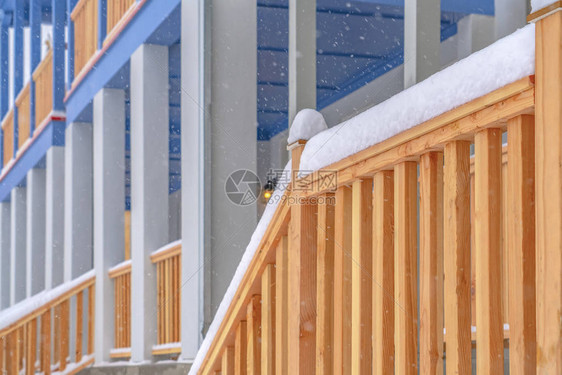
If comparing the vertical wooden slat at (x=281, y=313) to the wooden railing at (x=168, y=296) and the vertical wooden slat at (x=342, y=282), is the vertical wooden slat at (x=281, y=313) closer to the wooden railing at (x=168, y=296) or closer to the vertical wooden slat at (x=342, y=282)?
the vertical wooden slat at (x=342, y=282)

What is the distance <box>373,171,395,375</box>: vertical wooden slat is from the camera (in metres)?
2.52

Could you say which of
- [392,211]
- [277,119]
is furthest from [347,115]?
[392,211]

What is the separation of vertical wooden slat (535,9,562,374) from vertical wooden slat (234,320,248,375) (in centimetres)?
215

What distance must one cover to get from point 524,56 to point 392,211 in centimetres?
85

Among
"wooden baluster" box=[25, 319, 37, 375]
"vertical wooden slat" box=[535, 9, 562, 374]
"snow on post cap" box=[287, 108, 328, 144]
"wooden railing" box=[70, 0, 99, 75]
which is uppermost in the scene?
"wooden railing" box=[70, 0, 99, 75]

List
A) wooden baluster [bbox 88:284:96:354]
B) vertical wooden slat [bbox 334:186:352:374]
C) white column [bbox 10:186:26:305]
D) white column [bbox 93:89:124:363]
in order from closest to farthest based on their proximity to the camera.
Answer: vertical wooden slat [bbox 334:186:352:374]
white column [bbox 93:89:124:363]
wooden baluster [bbox 88:284:96:354]
white column [bbox 10:186:26:305]

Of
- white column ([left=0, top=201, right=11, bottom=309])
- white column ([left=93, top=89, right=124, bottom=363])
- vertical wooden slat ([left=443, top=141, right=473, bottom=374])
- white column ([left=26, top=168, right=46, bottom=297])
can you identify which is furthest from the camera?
white column ([left=0, top=201, right=11, bottom=309])

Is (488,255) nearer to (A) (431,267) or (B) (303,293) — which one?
(A) (431,267)

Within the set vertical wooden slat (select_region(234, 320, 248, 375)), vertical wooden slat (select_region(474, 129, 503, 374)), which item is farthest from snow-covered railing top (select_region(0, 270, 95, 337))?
vertical wooden slat (select_region(474, 129, 503, 374))

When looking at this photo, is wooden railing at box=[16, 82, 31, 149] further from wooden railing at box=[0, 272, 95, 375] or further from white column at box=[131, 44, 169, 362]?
white column at box=[131, 44, 169, 362]

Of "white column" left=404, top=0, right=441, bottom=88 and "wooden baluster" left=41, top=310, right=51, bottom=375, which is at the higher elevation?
"white column" left=404, top=0, right=441, bottom=88

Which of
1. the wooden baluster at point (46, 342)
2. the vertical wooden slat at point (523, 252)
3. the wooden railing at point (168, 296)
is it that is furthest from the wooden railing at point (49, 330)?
the vertical wooden slat at point (523, 252)

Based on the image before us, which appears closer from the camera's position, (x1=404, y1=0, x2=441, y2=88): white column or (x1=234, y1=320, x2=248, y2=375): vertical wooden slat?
(x1=404, y1=0, x2=441, y2=88): white column

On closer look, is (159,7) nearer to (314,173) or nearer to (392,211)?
(314,173)
